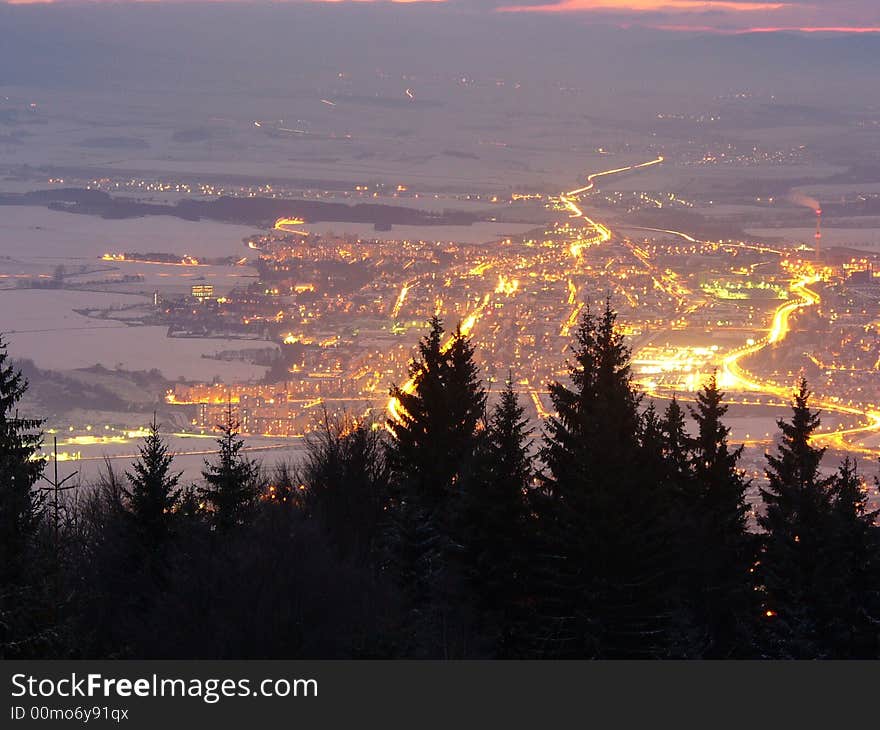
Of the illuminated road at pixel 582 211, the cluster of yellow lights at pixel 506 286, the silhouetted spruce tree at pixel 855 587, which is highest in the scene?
the illuminated road at pixel 582 211

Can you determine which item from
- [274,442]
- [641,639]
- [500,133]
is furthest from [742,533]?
[500,133]

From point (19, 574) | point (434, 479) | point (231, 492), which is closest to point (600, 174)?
point (434, 479)

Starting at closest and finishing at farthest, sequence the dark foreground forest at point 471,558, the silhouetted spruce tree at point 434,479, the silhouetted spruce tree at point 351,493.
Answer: the dark foreground forest at point 471,558, the silhouetted spruce tree at point 434,479, the silhouetted spruce tree at point 351,493

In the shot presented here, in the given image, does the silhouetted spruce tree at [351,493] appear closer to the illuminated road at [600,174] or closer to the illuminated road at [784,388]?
the illuminated road at [784,388]

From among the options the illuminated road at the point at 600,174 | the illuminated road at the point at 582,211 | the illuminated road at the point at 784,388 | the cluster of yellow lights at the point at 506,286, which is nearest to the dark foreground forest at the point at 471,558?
the illuminated road at the point at 784,388

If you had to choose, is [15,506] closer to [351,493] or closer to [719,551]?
[351,493]
